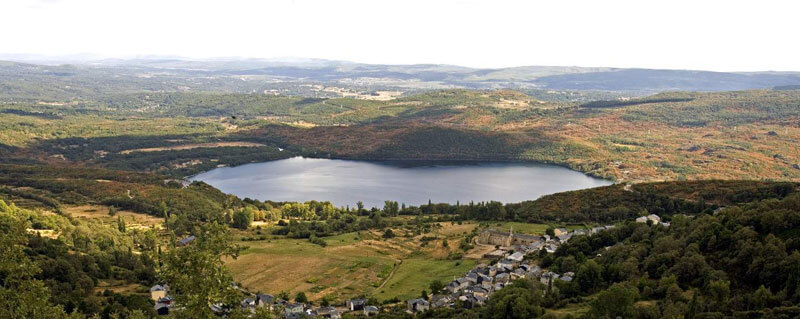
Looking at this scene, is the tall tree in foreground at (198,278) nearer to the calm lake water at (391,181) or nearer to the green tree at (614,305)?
the green tree at (614,305)

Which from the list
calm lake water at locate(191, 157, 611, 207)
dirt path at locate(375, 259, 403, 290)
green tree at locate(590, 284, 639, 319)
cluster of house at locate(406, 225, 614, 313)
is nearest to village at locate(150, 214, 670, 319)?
cluster of house at locate(406, 225, 614, 313)

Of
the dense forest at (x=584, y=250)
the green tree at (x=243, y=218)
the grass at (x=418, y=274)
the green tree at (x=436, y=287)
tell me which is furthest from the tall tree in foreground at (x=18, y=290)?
the green tree at (x=243, y=218)

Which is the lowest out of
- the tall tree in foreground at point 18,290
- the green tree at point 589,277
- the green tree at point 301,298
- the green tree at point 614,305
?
the green tree at point 301,298

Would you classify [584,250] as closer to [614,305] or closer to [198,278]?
[614,305]

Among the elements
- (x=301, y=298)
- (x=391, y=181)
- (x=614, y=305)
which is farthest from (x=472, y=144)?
(x=614, y=305)

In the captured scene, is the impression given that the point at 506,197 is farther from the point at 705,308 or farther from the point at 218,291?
the point at 218,291

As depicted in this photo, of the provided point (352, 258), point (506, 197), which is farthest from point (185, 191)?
point (506, 197)
